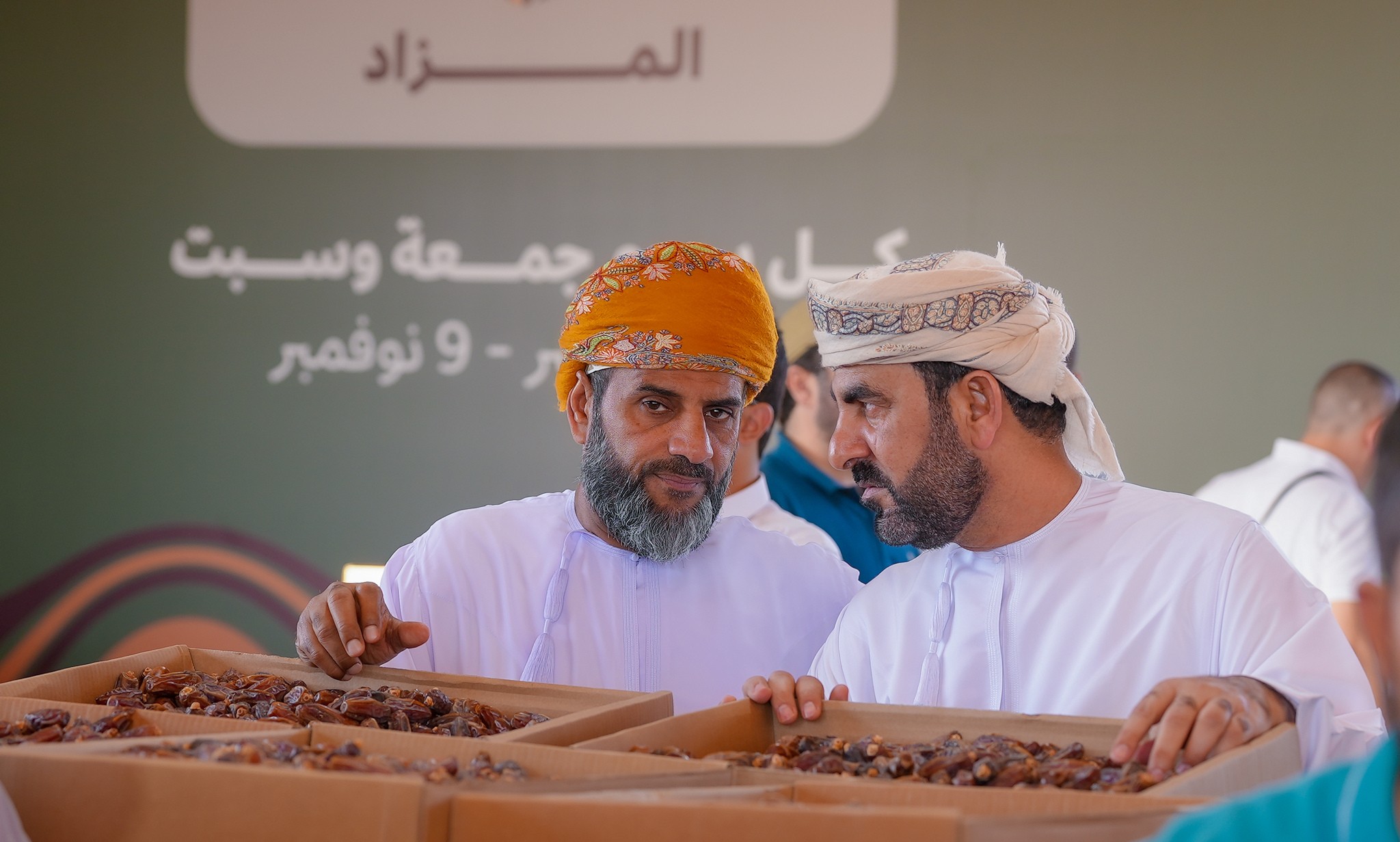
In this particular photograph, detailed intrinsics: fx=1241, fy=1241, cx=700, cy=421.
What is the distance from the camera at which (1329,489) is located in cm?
431

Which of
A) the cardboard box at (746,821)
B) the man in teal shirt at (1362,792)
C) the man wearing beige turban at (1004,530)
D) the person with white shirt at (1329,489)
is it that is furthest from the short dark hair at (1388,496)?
the person with white shirt at (1329,489)

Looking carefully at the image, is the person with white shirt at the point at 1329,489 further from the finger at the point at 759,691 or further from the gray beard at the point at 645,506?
the finger at the point at 759,691

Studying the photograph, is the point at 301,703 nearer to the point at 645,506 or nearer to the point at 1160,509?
the point at 645,506

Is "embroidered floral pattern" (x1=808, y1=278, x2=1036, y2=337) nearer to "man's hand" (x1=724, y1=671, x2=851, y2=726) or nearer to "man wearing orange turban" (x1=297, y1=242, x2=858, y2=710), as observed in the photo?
"man wearing orange turban" (x1=297, y1=242, x2=858, y2=710)

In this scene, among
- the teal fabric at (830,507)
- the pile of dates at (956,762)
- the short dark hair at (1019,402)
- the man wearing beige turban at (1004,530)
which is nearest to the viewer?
the pile of dates at (956,762)

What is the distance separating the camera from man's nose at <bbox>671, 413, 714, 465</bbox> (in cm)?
233

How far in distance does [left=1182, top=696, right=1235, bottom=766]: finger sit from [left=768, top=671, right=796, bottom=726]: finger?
1.72 ft

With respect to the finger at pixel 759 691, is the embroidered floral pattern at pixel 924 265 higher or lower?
higher

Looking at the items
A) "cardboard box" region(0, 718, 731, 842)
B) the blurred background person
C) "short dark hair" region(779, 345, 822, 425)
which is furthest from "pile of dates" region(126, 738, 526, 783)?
"short dark hair" region(779, 345, 822, 425)

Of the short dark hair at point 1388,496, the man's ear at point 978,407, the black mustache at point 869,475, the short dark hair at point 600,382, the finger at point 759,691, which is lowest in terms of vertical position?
the finger at point 759,691

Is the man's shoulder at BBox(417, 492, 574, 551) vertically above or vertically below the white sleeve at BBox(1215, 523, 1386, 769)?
above

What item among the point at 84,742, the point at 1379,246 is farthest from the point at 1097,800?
the point at 1379,246

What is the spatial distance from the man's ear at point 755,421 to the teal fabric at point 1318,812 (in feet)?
7.56

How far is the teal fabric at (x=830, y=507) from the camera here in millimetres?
3699
